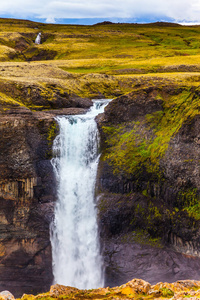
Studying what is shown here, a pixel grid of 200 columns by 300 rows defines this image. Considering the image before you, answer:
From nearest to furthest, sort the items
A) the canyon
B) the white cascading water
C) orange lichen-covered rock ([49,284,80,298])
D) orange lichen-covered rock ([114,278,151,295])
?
orange lichen-covered rock ([114,278,151,295]) → orange lichen-covered rock ([49,284,80,298]) → the canyon → the white cascading water

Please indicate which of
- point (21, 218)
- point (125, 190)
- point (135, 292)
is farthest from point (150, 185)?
point (135, 292)

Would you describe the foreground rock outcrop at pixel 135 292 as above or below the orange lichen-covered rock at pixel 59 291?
above

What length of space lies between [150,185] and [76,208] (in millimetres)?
6818

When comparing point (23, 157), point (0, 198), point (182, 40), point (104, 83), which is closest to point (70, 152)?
point (23, 157)

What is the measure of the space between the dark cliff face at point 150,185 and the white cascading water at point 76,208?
92cm

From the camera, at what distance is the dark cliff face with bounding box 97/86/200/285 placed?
25.9m

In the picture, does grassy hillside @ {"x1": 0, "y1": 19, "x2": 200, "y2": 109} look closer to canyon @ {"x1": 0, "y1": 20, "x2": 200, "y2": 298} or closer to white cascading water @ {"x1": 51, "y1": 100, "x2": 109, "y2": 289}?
canyon @ {"x1": 0, "y1": 20, "x2": 200, "y2": 298}

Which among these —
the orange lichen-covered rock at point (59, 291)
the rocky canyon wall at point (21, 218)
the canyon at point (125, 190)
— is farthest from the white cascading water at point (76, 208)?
the orange lichen-covered rock at point (59, 291)

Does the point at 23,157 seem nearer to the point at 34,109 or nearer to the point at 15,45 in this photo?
the point at 34,109

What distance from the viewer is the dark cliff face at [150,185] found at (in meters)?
25.9

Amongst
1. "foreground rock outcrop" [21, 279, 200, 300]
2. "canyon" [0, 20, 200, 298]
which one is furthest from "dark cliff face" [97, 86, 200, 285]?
"foreground rock outcrop" [21, 279, 200, 300]

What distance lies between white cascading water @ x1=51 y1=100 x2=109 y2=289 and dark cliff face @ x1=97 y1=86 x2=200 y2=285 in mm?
924

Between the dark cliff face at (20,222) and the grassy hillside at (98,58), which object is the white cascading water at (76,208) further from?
the grassy hillside at (98,58)

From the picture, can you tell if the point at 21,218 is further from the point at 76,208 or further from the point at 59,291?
the point at 59,291
